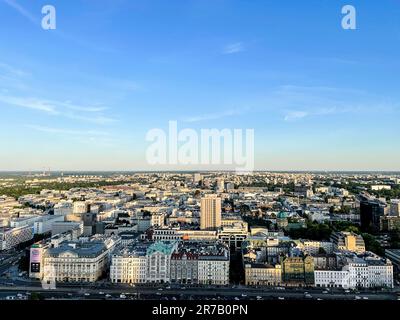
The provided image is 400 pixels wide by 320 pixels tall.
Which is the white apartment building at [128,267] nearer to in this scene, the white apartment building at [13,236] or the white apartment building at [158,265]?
the white apartment building at [158,265]

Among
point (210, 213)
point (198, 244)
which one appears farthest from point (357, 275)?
point (210, 213)

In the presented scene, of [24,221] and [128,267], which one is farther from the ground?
[24,221]

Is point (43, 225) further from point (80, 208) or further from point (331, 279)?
point (331, 279)

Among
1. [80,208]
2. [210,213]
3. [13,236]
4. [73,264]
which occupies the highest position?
[210,213]

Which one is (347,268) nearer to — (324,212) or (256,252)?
(256,252)

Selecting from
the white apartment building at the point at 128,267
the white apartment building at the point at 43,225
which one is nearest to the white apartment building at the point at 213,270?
the white apartment building at the point at 128,267

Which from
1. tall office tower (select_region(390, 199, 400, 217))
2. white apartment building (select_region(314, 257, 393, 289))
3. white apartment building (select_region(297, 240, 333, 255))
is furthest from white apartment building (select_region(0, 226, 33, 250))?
tall office tower (select_region(390, 199, 400, 217))
